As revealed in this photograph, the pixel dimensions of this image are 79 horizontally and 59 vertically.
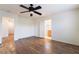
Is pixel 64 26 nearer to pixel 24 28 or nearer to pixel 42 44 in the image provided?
pixel 42 44

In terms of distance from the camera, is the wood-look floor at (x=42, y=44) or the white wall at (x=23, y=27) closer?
the wood-look floor at (x=42, y=44)

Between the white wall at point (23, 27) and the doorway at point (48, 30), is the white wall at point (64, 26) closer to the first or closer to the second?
the doorway at point (48, 30)

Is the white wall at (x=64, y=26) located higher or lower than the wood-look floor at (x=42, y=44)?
higher

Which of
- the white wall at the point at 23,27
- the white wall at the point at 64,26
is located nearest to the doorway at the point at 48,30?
the white wall at the point at 64,26

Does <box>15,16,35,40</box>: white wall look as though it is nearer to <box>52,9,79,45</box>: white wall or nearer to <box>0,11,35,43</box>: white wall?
<box>0,11,35,43</box>: white wall

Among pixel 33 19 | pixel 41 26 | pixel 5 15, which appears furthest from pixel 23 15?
pixel 41 26

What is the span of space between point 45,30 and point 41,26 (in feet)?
0.58

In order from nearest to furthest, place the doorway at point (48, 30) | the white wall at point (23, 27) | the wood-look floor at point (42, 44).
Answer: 1. the wood-look floor at point (42, 44)
2. the white wall at point (23, 27)
3. the doorway at point (48, 30)

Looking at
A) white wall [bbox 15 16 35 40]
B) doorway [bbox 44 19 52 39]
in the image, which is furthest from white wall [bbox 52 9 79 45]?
white wall [bbox 15 16 35 40]
